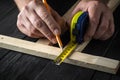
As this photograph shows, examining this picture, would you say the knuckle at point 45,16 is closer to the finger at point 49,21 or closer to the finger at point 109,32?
the finger at point 49,21

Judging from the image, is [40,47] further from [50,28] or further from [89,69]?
[89,69]

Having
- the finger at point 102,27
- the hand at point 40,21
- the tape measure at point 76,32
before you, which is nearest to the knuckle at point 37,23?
the hand at point 40,21

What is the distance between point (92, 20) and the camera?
106cm

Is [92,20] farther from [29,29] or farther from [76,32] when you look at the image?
[29,29]

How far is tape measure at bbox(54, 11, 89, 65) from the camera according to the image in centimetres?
102

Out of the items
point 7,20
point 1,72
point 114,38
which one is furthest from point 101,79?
point 7,20

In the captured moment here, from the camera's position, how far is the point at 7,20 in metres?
1.38

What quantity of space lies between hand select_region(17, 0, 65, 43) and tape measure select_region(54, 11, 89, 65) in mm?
64

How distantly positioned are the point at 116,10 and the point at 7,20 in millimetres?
588

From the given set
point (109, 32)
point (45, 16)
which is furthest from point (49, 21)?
point (109, 32)

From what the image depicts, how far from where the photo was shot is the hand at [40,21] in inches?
40.8

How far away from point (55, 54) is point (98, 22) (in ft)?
0.75

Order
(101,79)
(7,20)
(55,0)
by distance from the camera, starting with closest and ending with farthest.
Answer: (101,79) → (7,20) → (55,0)

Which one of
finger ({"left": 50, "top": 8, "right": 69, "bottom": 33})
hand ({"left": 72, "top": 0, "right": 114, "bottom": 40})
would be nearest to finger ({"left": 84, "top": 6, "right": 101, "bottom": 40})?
hand ({"left": 72, "top": 0, "right": 114, "bottom": 40})
